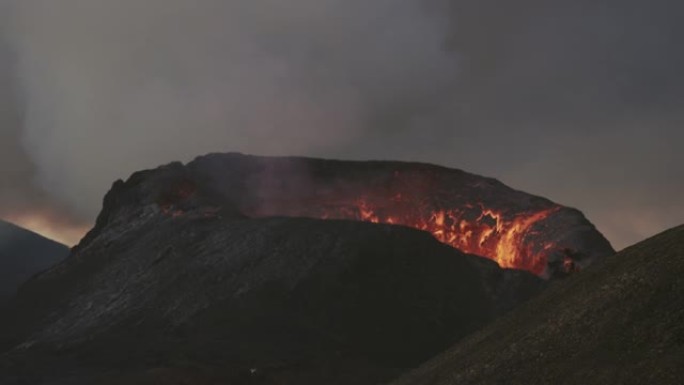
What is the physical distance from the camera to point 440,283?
89312 millimetres

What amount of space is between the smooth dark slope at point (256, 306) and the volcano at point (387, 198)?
54.5 feet

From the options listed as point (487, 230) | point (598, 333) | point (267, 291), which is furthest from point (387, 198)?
point (598, 333)

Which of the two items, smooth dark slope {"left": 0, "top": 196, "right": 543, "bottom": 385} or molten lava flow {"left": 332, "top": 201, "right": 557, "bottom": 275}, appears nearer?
smooth dark slope {"left": 0, "top": 196, "right": 543, "bottom": 385}

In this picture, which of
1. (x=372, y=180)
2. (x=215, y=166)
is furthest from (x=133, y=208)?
(x=372, y=180)

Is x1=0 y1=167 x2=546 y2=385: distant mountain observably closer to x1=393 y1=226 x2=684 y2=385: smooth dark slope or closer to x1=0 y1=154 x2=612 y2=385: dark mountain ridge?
x1=0 y1=154 x2=612 y2=385: dark mountain ridge

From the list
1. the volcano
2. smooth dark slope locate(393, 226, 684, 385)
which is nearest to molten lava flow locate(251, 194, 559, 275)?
the volcano

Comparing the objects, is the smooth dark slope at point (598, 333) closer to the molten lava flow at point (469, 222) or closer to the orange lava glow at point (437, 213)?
the orange lava glow at point (437, 213)

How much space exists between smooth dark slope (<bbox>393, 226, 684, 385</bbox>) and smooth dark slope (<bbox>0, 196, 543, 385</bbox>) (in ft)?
87.1

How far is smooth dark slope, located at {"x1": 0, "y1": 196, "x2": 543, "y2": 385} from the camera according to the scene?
232 ft

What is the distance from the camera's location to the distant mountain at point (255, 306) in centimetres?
7069

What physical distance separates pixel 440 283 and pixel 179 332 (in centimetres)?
3033

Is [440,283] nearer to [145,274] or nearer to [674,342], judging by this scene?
[145,274]

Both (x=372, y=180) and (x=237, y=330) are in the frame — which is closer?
(x=237, y=330)

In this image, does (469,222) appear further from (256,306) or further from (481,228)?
(256,306)
